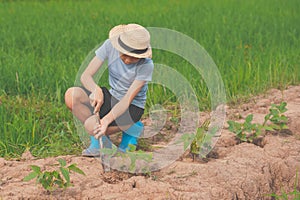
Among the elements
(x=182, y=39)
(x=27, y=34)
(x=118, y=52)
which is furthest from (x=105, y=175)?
(x=27, y=34)

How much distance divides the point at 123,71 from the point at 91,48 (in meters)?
2.72

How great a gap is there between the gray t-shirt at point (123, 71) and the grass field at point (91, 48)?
51 centimetres

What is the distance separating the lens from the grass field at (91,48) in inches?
137

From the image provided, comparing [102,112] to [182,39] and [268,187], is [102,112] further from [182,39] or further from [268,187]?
[182,39]

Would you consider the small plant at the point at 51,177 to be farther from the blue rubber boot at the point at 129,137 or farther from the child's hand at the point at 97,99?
the blue rubber boot at the point at 129,137

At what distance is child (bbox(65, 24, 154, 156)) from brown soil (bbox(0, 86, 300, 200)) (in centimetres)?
23

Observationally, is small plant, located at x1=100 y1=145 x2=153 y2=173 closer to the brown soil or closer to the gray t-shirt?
the brown soil

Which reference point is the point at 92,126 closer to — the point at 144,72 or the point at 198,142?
the point at 144,72

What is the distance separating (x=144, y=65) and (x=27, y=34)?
3.53 meters

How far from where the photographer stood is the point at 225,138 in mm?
3184

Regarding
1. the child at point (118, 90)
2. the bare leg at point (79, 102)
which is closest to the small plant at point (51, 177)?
the child at point (118, 90)

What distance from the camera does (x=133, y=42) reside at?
2.61m

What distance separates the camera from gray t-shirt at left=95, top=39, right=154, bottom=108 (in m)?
2.78

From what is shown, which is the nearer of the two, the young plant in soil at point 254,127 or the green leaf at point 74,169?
the green leaf at point 74,169
